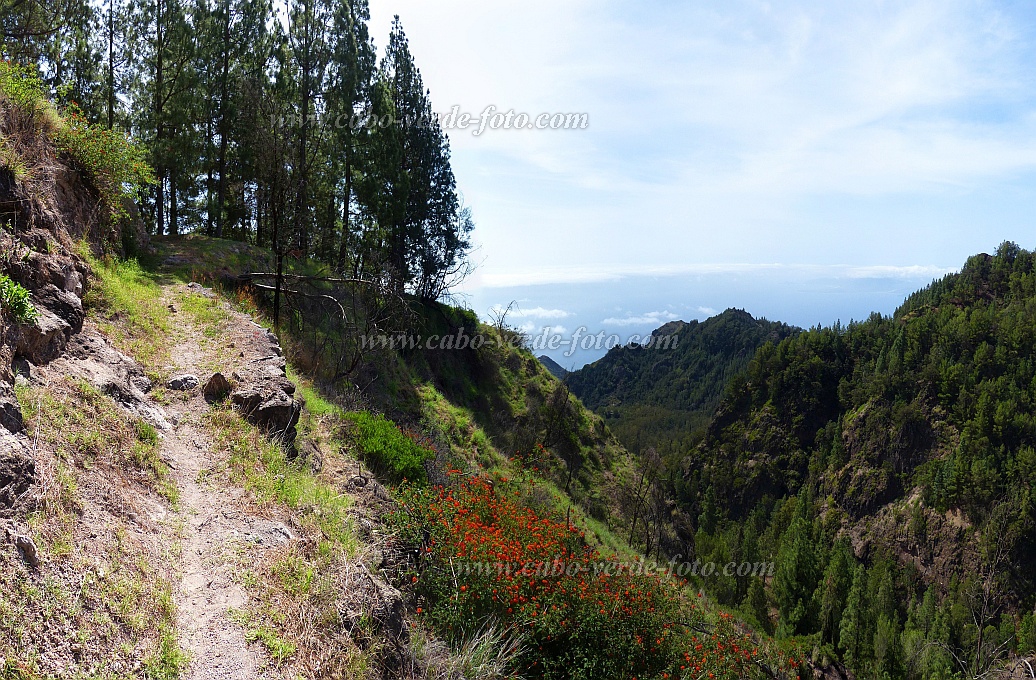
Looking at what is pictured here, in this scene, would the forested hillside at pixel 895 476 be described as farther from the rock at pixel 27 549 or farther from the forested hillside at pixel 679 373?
the rock at pixel 27 549

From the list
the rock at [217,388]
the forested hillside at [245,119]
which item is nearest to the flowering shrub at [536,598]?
the rock at [217,388]

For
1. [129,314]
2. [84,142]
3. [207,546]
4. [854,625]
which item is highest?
[84,142]

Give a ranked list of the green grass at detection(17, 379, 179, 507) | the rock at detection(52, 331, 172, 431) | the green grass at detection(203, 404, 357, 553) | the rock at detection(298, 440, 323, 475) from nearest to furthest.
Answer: the green grass at detection(17, 379, 179, 507), the green grass at detection(203, 404, 357, 553), the rock at detection(52, 331, 172, 431), the rock at detection(298, 440, 323, 475)

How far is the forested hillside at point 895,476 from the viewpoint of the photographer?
54.5 metres

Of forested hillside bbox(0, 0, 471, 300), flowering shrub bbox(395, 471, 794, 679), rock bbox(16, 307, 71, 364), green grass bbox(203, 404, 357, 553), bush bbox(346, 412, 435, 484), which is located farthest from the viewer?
forested hillside bbox(0, 0, 471, 300)

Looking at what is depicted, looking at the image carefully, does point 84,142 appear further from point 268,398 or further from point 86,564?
point 86,564

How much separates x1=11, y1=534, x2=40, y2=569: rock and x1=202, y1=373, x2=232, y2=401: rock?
153 inches

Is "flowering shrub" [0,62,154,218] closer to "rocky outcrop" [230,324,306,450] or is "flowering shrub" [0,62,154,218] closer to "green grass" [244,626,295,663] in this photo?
"rocky outcrop" [230,324,306,450]

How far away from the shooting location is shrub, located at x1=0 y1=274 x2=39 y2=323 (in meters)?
5.79

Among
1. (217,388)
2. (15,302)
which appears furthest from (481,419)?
(15,302)

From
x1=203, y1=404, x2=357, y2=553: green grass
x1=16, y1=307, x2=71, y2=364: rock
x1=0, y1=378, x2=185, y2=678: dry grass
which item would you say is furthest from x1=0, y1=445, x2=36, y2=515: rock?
x1=203, y1=404, x2=357, y2=553: green grass

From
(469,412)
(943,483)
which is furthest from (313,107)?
(943,483)

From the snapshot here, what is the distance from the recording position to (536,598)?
7203mm

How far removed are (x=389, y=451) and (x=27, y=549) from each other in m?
5.35
